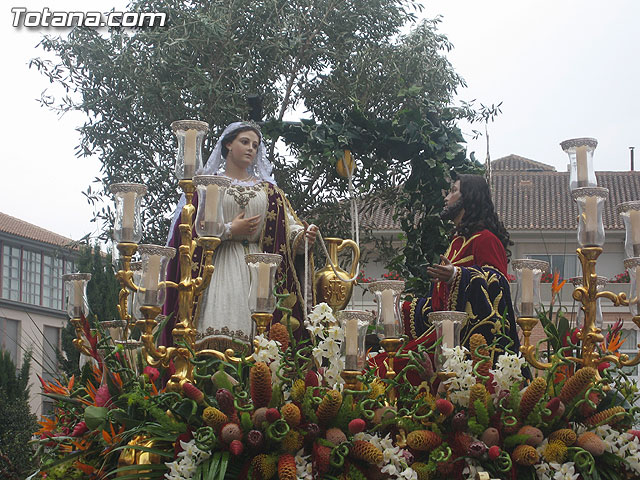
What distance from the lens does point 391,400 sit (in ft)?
14.5

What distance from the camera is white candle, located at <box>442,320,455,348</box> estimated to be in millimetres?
4407

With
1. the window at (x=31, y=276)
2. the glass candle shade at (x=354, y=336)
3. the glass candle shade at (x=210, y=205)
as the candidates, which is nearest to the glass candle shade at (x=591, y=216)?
the glass candle shade at (x=354, y=336)

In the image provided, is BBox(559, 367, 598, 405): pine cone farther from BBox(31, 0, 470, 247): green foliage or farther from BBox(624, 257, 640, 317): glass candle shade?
BBox(31, 0, 470, 247): green foliage

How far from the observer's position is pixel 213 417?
387 centimetres

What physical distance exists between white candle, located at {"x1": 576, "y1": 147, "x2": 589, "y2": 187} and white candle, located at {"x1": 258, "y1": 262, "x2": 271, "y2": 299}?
68.4 inches

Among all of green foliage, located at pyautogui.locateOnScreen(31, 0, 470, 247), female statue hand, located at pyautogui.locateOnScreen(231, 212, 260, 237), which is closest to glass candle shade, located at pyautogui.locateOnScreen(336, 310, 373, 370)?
female statue hand, located at pyautogui.locateOnScreen(231, 212, 260, 237)

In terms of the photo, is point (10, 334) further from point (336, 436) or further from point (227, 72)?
point (336, 436)

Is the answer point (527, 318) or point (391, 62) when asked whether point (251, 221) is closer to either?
point (527, 318)

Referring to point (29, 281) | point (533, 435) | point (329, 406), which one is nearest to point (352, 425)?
point (329, 406)

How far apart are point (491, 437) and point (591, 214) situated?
57.8 inches

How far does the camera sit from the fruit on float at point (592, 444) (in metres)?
3.98

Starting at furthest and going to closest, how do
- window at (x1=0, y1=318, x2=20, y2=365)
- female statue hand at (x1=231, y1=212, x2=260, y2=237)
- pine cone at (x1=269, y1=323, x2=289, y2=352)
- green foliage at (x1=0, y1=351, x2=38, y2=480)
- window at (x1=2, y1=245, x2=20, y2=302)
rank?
window at (x1=2, y1=245, x2=20, y2=302) → window at (x1=0, y1=318, x2=20, y2=365) → green foliage at (x1=0, y1=351, x2=38, y2=480) → female statue hand at (x1=231, y1=212, x2=260, y2=237) → pine cone at (x1=269, y1=323, x2=289, y2=352)

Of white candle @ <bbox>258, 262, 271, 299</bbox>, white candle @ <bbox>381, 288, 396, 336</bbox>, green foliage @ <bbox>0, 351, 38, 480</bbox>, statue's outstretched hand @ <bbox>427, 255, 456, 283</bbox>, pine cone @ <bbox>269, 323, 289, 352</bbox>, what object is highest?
statue's outstretched hand @ <bbox>427, 255, 456, 283</bbox>

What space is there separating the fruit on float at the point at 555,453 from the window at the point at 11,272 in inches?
1167
